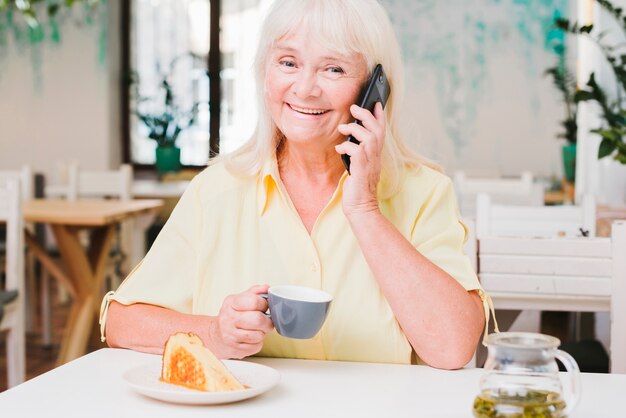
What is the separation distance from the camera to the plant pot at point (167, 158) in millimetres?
6430

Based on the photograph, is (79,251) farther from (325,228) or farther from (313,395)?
(313,395)

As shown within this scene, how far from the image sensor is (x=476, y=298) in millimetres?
1295

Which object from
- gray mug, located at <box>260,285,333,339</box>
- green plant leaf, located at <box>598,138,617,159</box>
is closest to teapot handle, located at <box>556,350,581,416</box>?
gray mug, located at <box>260,285,333,339</box>

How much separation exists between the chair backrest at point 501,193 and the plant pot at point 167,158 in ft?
9.50

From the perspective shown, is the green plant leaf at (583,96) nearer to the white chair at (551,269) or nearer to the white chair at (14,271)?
the white chair at (551,269)

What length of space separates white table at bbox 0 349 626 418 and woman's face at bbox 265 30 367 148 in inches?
15.3

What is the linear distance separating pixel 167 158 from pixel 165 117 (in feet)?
1.44

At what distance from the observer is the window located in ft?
22.5

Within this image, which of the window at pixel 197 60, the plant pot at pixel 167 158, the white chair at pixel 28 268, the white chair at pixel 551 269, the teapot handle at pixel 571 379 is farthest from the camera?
the window at pixel 197 60

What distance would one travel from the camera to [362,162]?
128cm

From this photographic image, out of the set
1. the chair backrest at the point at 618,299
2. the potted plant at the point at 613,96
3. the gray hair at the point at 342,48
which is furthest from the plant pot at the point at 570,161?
the gray hair at the point at 342,48

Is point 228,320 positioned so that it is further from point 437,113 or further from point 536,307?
point 437,113

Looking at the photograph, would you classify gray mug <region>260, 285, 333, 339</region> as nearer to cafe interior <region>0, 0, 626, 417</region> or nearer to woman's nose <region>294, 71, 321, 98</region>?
woman's nose <region>294, 71, 321, 98</region>

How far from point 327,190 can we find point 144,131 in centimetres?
582
